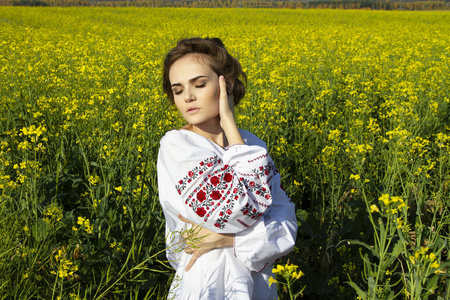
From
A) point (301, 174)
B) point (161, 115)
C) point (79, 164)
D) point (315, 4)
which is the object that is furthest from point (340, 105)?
point (315, 4)

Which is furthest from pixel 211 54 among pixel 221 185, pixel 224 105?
pixel 221 185

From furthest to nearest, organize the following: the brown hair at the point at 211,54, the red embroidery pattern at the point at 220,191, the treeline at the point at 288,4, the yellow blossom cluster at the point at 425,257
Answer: the treeline at the point at 288,4, the brown hair at the point at 211,54, the red embroidery pattern at the point at 220,191, the yellow blossom cluster at the point at 425,257

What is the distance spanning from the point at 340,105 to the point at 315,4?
33876mm

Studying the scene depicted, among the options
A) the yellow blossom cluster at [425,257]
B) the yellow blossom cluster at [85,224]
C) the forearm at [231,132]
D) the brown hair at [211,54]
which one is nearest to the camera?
the yellow blossom cluster at [425,257]

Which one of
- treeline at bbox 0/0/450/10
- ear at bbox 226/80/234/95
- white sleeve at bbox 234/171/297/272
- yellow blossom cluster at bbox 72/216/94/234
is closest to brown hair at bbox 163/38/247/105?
ear at bbox 226/80/234/95

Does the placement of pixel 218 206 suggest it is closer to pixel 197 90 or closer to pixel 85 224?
pixel 197 90

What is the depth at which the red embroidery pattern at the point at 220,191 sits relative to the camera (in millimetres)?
1300

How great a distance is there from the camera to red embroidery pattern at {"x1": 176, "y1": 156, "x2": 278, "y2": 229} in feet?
4.26

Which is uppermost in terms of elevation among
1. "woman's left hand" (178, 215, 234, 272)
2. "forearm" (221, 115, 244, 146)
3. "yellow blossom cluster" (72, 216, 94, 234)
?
"forearm" (221, 115, 244, 146)

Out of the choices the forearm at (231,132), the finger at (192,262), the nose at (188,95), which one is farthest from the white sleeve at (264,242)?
the nose at (188,95)

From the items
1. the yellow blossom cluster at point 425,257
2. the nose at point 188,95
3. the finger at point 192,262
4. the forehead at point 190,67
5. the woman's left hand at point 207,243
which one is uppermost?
the forehead at point 190,67

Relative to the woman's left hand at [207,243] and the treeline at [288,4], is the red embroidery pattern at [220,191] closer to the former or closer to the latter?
the woman's left hand at [207,243]

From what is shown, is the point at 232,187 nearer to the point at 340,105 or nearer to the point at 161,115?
the point at 161,115

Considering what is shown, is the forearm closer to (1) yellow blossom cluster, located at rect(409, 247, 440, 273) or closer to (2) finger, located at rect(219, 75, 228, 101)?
(2) finger, located at rect(219, 75, 228, 101)
